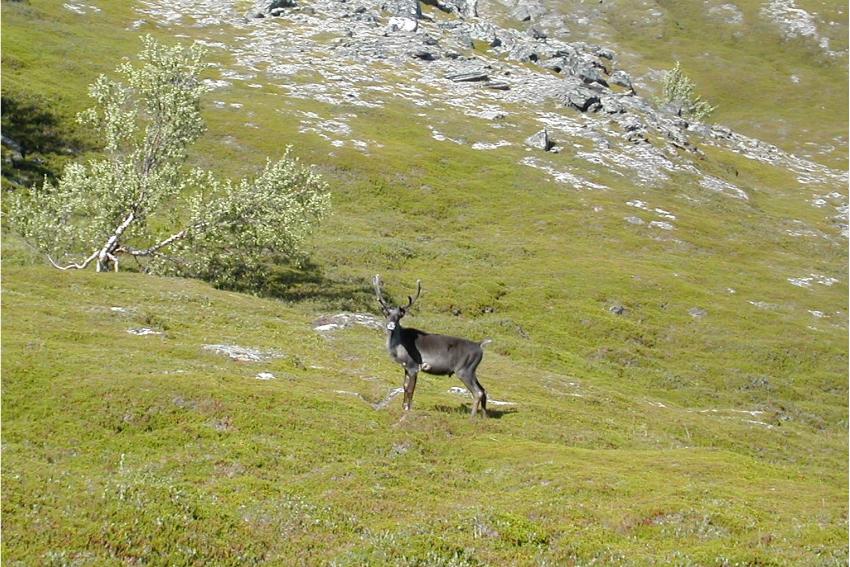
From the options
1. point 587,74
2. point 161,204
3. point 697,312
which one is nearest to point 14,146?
point 161,204

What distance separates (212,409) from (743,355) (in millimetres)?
54726

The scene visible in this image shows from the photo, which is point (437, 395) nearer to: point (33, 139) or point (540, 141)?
point (33, 139)

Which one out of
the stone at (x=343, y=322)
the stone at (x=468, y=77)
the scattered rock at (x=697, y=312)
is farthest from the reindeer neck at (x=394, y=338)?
the stone at (x=468, y=77)

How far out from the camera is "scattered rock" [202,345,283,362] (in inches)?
1267

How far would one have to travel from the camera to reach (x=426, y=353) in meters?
25.8

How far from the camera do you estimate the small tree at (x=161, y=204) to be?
52938 mm

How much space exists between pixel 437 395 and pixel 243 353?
9.26m

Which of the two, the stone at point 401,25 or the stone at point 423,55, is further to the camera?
the stone at point 401,25

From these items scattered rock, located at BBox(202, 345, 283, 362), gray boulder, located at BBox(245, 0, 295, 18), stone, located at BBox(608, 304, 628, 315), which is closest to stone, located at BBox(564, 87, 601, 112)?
gray boulder, located at BBox(245, 0, 295, 18)

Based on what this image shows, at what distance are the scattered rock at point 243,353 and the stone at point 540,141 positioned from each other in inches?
4073

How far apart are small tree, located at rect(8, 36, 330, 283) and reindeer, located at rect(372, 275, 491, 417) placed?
30207 millimetres

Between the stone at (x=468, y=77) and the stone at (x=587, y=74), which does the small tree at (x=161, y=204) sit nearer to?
the stone at (x=468, y=77)

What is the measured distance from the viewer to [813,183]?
538 feet

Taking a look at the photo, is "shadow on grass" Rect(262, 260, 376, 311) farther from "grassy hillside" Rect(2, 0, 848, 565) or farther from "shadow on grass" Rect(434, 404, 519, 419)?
"shadow on grass" Rect(434, 404, 519, 419)
